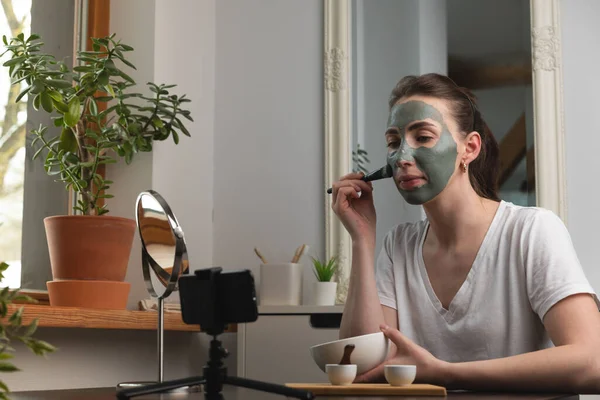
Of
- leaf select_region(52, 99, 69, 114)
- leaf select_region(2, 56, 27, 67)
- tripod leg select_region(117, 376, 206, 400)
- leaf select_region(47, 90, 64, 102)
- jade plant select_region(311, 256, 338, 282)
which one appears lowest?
tripod leg select_region(117, 376, 206, 400)

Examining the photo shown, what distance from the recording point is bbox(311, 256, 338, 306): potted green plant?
102 inches

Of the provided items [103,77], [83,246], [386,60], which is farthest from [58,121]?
[386,60]

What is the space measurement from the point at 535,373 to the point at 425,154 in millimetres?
566

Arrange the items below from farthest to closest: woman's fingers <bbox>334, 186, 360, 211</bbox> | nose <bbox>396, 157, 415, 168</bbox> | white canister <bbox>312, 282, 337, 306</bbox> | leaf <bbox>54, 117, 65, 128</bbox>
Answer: white canister <bbox>312, 282, 337, 306</bbox> < leaf <bbox>54, 117, 65, 128</bbox> < woman's fingers <bbox>334, 186, 360, 211</bbox> < nose <bbox>396, 157, 415, 168</bbox>

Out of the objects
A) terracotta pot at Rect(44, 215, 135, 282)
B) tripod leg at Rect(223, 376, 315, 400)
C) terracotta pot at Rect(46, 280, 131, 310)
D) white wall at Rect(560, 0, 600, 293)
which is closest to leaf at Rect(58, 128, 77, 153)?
Answer: terracotta pot at Rect(44, 215, 135, 282)

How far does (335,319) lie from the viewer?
246 centimetres

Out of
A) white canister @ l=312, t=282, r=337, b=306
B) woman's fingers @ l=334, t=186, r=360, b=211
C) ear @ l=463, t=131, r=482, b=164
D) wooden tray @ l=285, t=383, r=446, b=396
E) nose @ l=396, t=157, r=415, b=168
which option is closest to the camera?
wooden tray @ l=285, t=383, r=446, b=396

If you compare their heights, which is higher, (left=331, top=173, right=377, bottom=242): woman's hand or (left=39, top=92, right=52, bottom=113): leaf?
(left=39, top=92, right=52, bottom=113): leaf

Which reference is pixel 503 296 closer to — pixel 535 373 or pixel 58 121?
pixel 535 373

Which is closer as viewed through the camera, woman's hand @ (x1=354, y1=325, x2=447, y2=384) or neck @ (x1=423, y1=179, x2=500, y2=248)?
woman's hand @ (x1=354, y1=325, x2=447, y2=384)

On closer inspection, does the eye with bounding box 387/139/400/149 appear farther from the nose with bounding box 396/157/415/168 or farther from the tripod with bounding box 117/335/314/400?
the tripod with bounding box 117/335/314/400

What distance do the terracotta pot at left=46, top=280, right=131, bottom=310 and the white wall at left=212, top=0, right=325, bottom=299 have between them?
624 millimetres

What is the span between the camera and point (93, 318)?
7.30 ft

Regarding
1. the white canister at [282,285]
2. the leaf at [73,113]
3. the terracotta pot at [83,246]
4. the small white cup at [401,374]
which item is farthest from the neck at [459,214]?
the leaf at [73,113]
